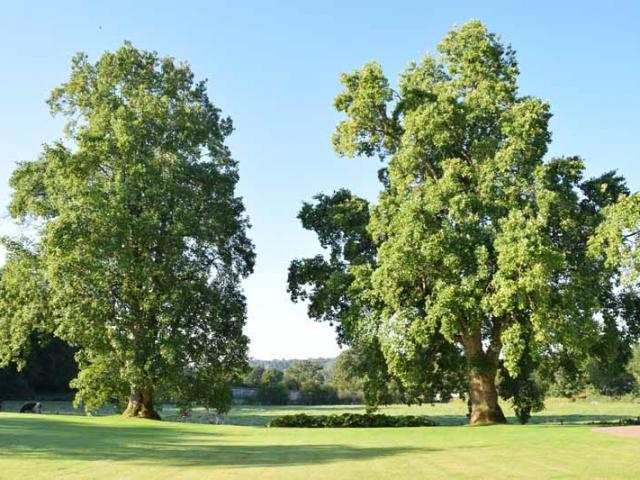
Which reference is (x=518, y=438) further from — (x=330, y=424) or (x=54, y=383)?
(x=54, y=383)

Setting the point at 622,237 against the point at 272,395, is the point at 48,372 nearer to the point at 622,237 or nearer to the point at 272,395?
the point at 272,395

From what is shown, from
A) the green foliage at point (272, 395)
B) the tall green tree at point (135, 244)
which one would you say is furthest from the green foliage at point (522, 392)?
the green foliage at point (272, 395)

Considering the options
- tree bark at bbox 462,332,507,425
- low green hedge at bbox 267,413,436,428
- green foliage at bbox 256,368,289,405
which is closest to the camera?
tree bark at bbox 462,332,507,425

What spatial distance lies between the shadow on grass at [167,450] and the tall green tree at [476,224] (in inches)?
427

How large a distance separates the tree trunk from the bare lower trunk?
1702 cm

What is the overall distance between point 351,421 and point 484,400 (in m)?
7.02

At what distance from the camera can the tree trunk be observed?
35.5 m

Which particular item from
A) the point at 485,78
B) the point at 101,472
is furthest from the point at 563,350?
the point at 101,472

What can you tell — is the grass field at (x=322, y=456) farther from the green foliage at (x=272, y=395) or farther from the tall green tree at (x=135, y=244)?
the green foliage at (x=272, y=395)

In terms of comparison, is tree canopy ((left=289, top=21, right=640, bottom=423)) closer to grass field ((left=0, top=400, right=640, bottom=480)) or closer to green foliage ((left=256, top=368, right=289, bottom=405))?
grass field ((left=0, top=400, right=640, bottom=480))

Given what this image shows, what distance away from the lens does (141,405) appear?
117 feet

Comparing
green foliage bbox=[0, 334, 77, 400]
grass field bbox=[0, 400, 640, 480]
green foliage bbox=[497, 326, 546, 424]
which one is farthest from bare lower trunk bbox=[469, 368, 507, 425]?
green foliage bbox=[0, 334, 77, 400]

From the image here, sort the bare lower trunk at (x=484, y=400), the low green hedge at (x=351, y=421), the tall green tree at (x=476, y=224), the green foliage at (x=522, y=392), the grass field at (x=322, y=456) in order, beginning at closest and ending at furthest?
1. the grass field at (x=322, y=456)
2. the tall green tree at (x=476, y=224)
3. the bare lower trunk at (x=484, y=400)
4. the low green hedge at (x=351, y=421)
5. the green foliage at (x=522, y=392)

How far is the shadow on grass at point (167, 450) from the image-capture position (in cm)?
1463
